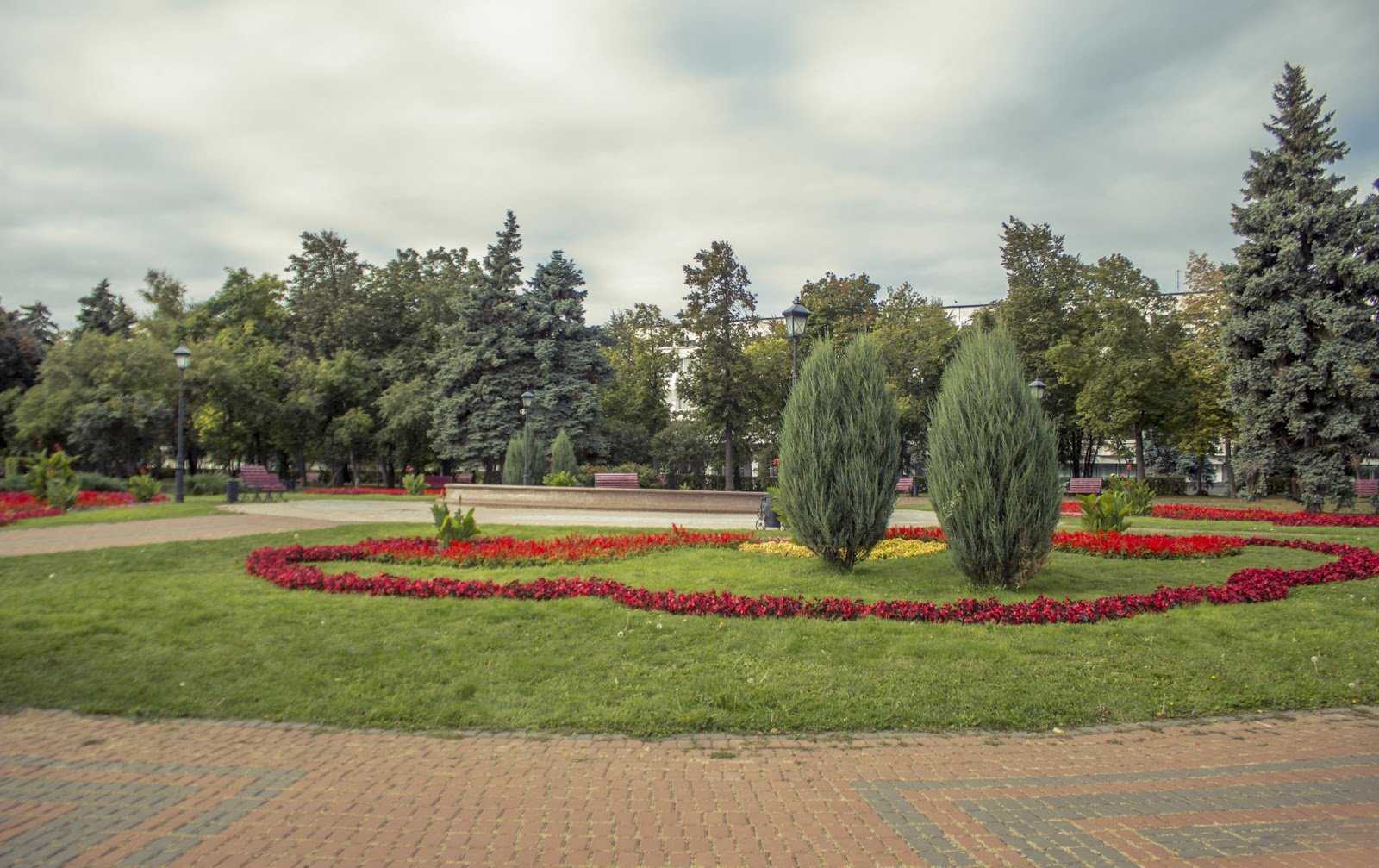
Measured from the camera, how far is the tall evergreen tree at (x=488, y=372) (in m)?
35.1

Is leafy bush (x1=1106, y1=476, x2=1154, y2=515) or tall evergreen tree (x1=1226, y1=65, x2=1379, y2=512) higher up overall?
tall evergreen tree (x1=1226, y1=65, x2=1379, y2=512)

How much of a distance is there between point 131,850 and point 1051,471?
803 centimetres

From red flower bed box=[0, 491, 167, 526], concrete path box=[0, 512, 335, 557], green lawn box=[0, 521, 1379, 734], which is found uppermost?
red flower bed box=[0, 491, 167, 526]

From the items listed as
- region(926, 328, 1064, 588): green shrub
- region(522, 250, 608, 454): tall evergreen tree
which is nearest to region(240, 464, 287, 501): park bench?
region(522, 250, 608, 454): tall evergreen tree

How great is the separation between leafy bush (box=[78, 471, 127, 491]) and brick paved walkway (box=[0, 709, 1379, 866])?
2583 cm

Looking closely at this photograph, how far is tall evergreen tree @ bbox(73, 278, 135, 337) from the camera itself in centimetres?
5012

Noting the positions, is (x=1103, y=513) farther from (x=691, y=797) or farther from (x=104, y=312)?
(x=104, y=312)

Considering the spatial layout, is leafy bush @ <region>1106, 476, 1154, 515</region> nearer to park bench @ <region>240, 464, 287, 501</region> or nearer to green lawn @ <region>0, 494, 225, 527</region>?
green lawn @ <region>0, 494, 225, 527</region>

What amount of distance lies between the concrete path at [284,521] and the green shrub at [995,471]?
24.1 feet

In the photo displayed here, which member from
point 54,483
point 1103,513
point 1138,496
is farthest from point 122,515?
point 1138,496

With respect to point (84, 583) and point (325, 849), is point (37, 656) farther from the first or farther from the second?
point (325, 849)

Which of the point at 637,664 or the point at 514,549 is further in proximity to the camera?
the point at 514,549

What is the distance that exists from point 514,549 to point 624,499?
9.49 m

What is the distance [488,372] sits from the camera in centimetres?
3581
